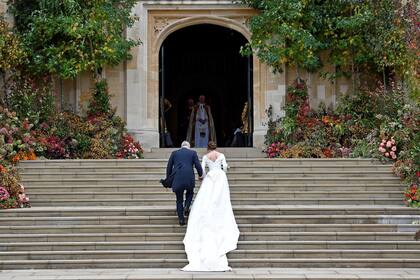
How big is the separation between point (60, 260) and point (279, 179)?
203 inches

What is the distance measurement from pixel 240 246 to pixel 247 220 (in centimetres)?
84

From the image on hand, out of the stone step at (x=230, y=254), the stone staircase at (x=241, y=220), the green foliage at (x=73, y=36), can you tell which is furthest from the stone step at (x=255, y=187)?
the green foliage at (x=73, y=36)

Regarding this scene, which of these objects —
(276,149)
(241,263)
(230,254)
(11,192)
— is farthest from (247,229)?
(276,149)

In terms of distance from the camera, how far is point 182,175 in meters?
12.2

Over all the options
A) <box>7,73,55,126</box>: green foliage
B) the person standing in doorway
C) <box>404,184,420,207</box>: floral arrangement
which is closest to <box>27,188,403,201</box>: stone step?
<box>404,184,420,207</box>: floral arrangement

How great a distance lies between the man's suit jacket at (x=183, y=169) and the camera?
40.0 ft

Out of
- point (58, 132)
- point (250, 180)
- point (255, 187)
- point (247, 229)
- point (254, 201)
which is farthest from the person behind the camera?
point (58, 132)

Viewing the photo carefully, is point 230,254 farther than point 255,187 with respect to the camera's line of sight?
No

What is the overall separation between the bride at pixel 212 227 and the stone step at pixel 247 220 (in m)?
0.72

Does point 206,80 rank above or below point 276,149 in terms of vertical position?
above

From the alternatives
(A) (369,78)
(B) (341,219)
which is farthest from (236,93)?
(B) (341,219)

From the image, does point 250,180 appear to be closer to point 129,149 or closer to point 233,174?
point 233,174

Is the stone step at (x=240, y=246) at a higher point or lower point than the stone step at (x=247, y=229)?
lower

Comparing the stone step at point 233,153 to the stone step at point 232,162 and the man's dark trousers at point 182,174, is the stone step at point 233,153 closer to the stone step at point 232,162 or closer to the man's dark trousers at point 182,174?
the stone step at point 232,162
